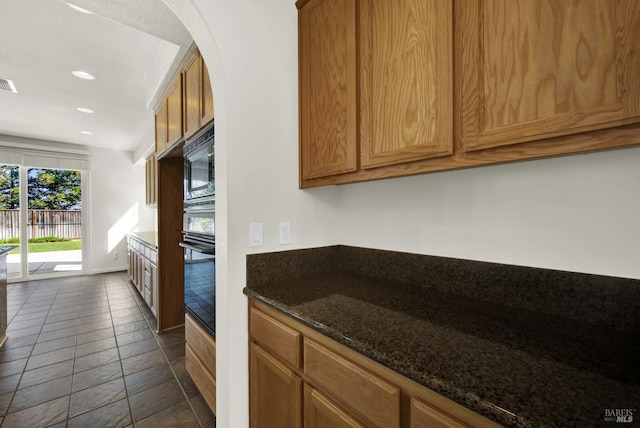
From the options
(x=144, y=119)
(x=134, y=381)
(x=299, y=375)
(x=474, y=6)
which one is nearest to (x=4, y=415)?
(x=134, y=381)

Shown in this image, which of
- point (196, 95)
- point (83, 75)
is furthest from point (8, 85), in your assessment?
point (196, 95)

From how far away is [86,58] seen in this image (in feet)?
8.16

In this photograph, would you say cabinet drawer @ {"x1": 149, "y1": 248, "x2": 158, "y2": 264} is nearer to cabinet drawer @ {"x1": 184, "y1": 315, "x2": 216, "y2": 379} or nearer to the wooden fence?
cabinet drawer @ {"x1": 184, "y1": 315, "x2": 216, "y2": 379}

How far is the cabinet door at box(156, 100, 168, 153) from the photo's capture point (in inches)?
101

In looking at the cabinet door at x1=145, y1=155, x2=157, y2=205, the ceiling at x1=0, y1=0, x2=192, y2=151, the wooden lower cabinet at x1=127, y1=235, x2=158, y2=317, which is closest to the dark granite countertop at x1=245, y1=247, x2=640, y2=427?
the ceiling at x1=0, y1=0, x2=192, y2=151

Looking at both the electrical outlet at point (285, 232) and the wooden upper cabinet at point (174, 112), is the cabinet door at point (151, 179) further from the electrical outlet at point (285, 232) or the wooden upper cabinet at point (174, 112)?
the electrical outlet at point (285, 232)

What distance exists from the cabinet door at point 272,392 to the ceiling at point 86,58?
6.51 ft

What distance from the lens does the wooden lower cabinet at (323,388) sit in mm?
657

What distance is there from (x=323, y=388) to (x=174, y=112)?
233 centimetres

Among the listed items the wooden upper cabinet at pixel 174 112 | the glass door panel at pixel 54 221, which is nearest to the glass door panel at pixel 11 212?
the glass door panel at pixel 54 221

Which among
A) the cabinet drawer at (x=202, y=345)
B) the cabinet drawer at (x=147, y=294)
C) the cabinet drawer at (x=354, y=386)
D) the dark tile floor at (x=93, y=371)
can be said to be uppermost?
the cabinet drawer at (x=354, y=386)

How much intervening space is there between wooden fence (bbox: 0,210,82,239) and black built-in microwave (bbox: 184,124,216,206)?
17.7 ft

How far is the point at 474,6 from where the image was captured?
85 cm
